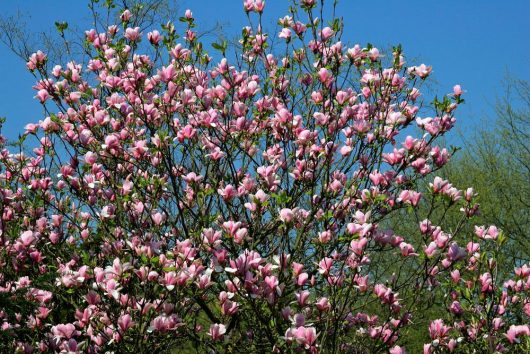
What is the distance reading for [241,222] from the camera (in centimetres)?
492

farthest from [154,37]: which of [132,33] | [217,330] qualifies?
[217,330]

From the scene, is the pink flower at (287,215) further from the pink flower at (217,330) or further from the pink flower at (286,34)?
the pink flower at (286,34)

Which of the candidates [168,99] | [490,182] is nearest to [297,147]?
[168,99]

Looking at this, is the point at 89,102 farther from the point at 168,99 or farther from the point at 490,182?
the point at 490,182

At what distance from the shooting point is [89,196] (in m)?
5.59

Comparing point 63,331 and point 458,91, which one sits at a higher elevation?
point 458,91

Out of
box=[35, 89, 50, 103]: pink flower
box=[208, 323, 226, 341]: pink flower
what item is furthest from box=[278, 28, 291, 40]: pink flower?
box=[208, 323, 226, 341]: pink flower

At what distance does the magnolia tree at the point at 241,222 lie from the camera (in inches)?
174

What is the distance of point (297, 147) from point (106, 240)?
5.42 feet

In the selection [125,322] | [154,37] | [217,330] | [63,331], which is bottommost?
[217,330]

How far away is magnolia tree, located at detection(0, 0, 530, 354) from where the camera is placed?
174 inches

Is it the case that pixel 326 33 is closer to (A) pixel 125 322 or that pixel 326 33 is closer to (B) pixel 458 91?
(B) pixel 458 91

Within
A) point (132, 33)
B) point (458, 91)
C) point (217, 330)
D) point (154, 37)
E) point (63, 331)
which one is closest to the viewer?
point (217, 330)

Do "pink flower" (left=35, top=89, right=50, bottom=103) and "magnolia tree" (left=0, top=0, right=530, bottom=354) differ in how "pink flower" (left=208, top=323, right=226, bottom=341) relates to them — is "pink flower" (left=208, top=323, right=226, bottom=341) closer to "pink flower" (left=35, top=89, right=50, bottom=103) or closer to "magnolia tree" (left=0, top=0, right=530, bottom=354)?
"magnolia tree" (left=0, top=0, right=530, bottom=354)
